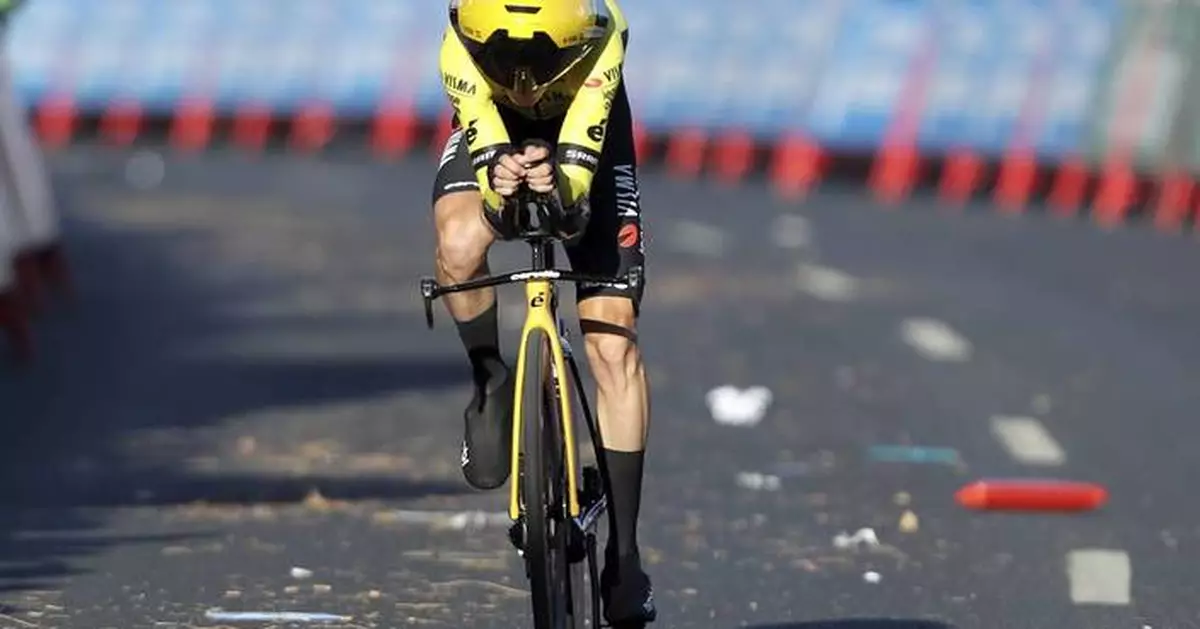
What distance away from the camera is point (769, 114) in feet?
101

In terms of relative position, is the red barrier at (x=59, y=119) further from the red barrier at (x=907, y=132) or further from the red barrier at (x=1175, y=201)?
the red barrier at (x=1175, y=201)

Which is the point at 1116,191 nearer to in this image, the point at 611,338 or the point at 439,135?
the point at 439,135

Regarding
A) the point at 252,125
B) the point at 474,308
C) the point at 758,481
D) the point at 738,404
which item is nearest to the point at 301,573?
the point at 474,308

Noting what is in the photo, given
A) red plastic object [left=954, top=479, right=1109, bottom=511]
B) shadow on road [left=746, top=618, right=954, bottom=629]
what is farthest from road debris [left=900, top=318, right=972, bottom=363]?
shadow on road [left=746, top=618, right=954, bottom=629]

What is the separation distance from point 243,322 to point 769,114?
499 inches

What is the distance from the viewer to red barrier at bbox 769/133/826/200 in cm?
3011

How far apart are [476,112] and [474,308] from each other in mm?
651

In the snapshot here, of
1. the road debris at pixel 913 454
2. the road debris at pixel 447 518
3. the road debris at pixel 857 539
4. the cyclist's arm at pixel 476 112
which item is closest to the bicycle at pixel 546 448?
the cyclist's arm at pixel 476 112

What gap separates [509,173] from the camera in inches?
314

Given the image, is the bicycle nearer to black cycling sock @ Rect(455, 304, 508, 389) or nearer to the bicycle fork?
the bicycle fork

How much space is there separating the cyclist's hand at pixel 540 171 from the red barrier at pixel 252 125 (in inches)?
1065

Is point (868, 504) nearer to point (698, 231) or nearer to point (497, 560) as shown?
point (497, 560)

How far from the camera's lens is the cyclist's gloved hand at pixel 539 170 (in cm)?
798

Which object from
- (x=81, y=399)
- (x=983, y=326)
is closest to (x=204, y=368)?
(x=81, y=399)
